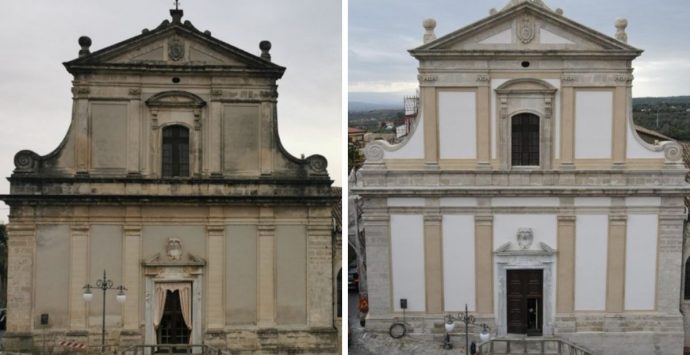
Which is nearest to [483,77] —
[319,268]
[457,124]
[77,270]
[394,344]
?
[457,124]

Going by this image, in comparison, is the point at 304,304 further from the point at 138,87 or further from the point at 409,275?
the point at 138,87

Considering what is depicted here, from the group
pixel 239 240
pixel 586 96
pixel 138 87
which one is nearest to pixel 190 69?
pixel 138 87

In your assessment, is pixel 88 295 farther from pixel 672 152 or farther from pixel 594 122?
pixel 672 152

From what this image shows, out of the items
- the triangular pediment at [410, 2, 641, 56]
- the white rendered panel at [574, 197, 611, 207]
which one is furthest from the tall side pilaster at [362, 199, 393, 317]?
the white rendered panel at [574, 197, 611, 207]

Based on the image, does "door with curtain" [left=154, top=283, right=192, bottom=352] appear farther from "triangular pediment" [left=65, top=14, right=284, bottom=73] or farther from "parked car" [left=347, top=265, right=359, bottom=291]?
"triangular pediment" [left=65, top=14, right=284, bottom=73]

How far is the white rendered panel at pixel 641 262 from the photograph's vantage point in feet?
43.2

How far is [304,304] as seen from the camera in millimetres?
13320

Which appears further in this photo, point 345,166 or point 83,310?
point 83,310

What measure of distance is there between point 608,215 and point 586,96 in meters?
1.90

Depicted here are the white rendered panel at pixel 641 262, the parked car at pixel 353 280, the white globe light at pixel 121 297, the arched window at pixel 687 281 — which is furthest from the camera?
the parked car at pixel 353 280

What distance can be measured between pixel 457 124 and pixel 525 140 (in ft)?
3.64

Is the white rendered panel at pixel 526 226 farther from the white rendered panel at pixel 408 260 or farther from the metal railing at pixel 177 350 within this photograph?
the metal railing at pixel 177 350

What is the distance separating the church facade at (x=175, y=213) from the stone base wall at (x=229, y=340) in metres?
0.02

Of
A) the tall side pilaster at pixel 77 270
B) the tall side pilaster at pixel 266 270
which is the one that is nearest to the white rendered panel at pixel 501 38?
the tall side pilaster at pixel 266 270
